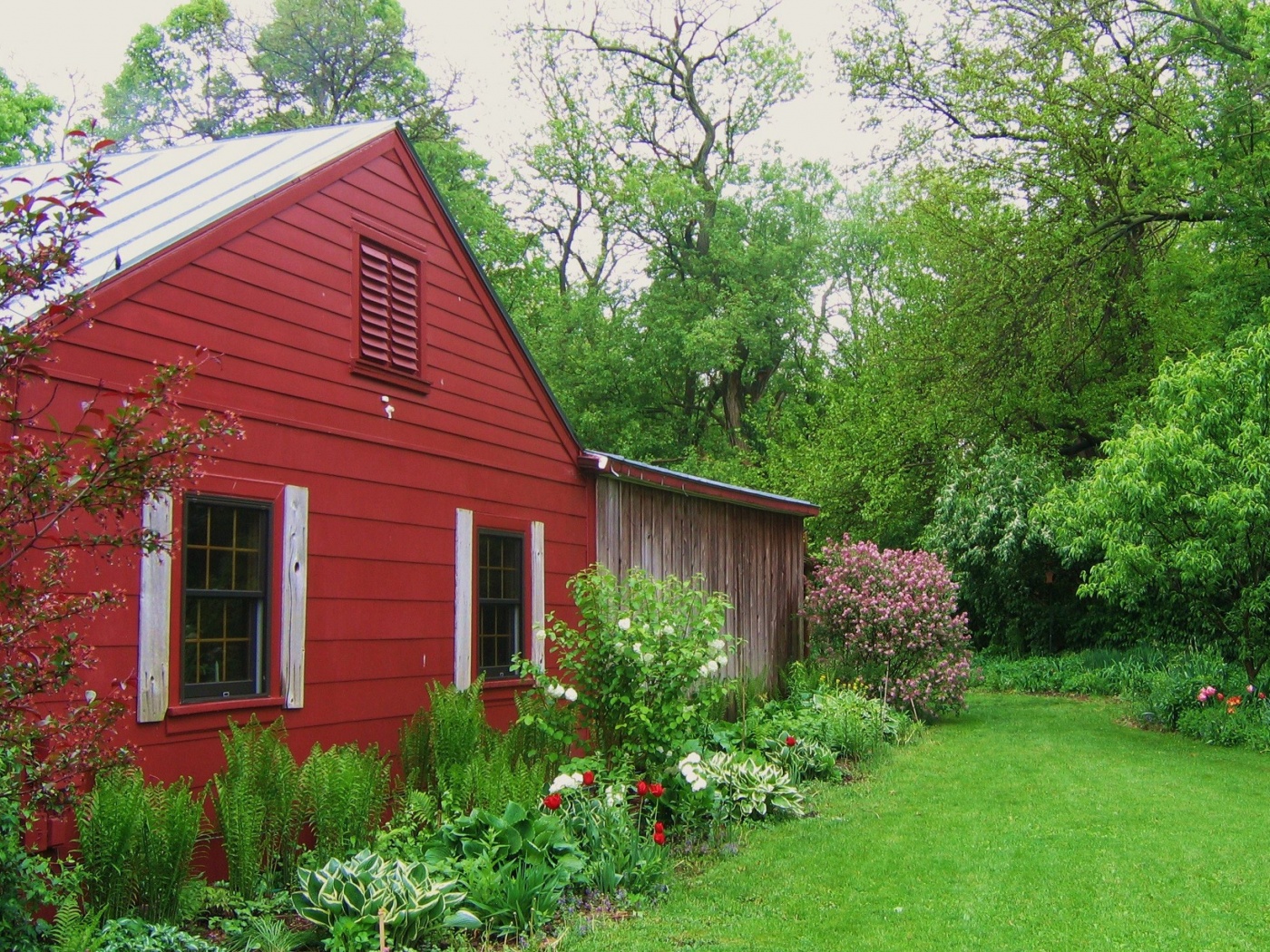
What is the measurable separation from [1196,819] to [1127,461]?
488 centimetres

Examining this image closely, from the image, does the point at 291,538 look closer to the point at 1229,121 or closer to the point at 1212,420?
the point at 1212,420

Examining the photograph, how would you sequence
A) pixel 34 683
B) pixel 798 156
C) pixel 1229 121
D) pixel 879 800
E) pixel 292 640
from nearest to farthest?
pixel 34 683 < pixel 292 640 < pixel 879 800 < pixel 1229 121 < pixel 798 156

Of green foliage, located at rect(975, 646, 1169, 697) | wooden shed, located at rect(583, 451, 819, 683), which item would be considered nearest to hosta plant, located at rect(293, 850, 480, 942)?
wooden shed, located at rect(583, 451, 819, 683)

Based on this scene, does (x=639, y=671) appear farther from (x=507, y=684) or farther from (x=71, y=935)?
(x=71, y=935)

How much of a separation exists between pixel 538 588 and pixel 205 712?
3.84 meters


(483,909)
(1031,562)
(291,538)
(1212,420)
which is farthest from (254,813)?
(1031,562)

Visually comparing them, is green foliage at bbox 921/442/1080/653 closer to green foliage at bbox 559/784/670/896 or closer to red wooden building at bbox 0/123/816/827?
red wooden building at bbox 0/123/816/827

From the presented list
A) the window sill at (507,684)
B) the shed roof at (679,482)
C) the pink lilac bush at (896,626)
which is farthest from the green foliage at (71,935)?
the pink lilac bush at (896,626)

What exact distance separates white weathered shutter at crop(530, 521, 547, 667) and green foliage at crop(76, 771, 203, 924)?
4429 mm

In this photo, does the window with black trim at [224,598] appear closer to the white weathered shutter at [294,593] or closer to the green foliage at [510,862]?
the white weathered shutter at [294,593]

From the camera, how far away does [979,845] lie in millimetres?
7871

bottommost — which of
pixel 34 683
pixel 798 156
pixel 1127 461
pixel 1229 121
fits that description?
pixel 34 683

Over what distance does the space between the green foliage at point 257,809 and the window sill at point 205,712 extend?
0.47ft

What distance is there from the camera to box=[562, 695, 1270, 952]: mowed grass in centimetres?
587
